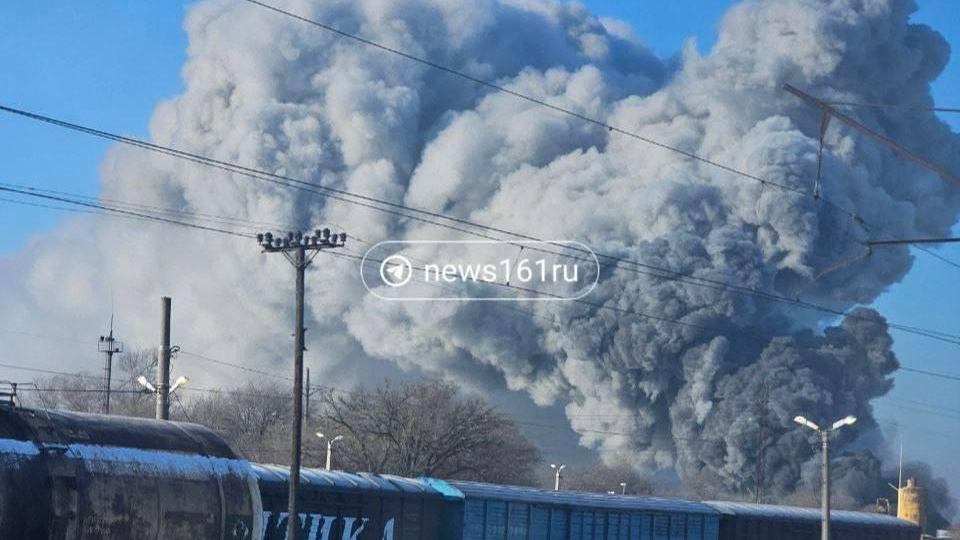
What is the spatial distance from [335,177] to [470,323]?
1499cm

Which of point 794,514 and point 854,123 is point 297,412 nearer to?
point 854,123

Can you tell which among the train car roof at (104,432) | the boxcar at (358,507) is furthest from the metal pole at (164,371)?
the train car roof at (104,432)

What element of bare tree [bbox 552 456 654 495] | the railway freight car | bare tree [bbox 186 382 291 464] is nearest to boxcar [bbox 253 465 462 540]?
the railway freight car

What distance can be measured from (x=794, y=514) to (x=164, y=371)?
2044 centimetres

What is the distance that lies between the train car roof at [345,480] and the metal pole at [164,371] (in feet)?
17.4

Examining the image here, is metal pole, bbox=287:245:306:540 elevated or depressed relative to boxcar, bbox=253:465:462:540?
elevated

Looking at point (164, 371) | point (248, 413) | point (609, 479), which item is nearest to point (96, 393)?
point (248, 413)

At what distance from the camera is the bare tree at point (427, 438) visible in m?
59.7

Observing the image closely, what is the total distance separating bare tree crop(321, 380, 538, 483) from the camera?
5972cm

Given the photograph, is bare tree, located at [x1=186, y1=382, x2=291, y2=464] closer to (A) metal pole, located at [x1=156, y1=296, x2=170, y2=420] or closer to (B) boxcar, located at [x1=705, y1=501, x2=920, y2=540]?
(B) boxcar, located at [x1=705, y1=501, x2=920, y2=540]

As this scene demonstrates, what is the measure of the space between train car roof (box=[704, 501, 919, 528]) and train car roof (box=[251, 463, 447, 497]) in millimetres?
12128

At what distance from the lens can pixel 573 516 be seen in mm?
34406

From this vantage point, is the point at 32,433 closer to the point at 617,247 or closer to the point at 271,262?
the point at 617,247

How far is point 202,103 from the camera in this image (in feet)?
342
